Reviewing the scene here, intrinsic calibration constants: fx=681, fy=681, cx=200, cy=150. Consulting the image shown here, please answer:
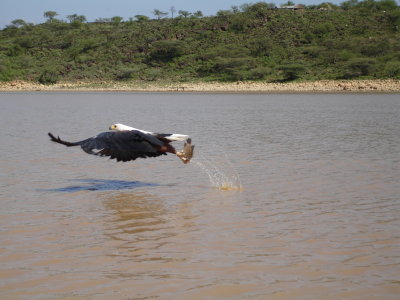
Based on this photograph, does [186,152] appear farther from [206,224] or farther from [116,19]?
[116,19]

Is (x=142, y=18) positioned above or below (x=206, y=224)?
above

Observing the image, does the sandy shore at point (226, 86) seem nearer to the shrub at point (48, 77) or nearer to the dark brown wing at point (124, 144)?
the shrub at point (48, 77)

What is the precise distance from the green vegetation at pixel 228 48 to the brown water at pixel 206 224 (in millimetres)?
48245

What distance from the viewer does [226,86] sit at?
61.5 meters

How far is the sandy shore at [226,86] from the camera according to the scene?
185ft

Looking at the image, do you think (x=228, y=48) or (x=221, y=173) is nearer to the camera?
(x=221, y=173)

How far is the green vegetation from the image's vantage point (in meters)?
64.8

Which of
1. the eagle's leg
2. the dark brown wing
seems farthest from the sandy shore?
the dark brown wing

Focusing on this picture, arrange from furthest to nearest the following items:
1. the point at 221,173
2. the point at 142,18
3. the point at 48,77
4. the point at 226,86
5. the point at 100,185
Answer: the point at 142,18, the point at 48,77, the point at 226,86, the point at 221,173, the point at 100,185

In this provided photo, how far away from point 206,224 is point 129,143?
7.60ft

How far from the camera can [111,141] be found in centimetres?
1007

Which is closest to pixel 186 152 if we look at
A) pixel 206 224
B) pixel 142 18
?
pixel 206 224

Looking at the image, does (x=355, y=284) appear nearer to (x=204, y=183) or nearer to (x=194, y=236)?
(x=194, y=236)

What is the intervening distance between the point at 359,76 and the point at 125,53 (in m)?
29.9
